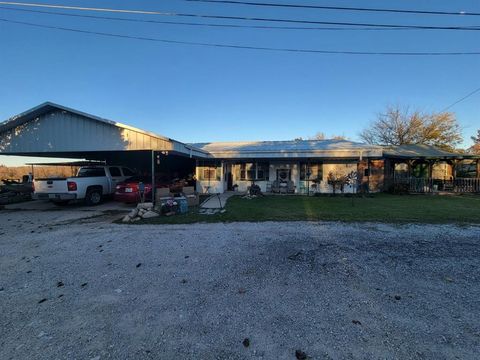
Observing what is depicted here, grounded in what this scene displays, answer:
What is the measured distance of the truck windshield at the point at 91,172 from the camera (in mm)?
11438

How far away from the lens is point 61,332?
2445 millimetres

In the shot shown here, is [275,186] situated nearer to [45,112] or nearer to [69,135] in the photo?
[69,135]

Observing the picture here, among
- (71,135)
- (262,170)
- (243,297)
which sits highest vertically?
(71,135)

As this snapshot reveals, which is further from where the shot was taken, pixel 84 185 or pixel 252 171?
pixel 252 171

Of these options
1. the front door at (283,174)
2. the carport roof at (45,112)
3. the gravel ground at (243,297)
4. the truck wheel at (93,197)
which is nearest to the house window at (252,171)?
the front door at (283,174)

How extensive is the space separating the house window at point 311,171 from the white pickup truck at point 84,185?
1134 centimetres

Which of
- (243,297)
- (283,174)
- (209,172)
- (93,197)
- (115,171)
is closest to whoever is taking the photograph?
(243,297)

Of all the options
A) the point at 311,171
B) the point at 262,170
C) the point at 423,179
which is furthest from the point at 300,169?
the point at 423,179

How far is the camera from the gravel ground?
87.8 inches

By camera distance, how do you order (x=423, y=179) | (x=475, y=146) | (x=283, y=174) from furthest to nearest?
1. (x=475, y=146)
2. (x=283, y=174)
3. (x=423, y=179)

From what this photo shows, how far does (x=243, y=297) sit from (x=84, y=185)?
10.6 m

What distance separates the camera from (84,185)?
10836mm

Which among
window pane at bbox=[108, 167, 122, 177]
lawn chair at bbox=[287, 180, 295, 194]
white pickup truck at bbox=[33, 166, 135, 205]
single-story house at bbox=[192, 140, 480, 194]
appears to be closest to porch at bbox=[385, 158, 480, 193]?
single-story house at bbox=[192, 140, 480, 194]

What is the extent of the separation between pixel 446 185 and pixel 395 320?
19772 mm
